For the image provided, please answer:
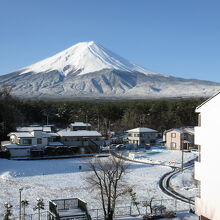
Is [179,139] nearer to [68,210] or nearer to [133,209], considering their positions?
[133,209]

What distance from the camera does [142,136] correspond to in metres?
41.2

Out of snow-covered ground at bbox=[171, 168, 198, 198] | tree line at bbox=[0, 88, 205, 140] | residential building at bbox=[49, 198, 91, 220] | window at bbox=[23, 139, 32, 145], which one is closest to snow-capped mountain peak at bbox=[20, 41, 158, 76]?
tree line at bbox=[0, 88, 205, 140]

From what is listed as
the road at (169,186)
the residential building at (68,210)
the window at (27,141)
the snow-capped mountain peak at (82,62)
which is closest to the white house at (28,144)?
the window at (27,141)

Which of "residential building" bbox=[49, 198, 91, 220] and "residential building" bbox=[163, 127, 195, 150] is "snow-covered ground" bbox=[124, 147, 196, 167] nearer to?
"residential building" bbox=[163, 127, 195, 150]

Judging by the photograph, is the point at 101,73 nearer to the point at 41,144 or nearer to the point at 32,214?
the point at 41,144

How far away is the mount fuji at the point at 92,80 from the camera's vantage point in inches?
6073

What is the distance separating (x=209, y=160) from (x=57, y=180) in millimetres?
14228

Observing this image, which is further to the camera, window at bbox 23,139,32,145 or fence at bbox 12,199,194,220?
window at bbox 23,139,32,145

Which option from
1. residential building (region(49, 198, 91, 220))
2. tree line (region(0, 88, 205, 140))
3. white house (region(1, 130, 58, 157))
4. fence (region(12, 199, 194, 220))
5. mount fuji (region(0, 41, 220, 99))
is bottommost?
fence (region(12, 199, 194, 220))

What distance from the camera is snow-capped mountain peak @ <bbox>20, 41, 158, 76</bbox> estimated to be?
181m

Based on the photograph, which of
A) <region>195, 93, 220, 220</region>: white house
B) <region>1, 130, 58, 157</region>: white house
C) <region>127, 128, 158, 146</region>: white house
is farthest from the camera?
<region>127, 128, 158, 146</region>: white house

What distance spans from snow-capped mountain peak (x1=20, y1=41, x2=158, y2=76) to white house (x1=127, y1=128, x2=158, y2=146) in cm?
13654

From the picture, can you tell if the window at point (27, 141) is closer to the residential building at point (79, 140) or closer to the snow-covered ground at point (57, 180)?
the residential building at point (79, 140)

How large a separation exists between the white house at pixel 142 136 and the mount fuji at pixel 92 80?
10376 centimetres
